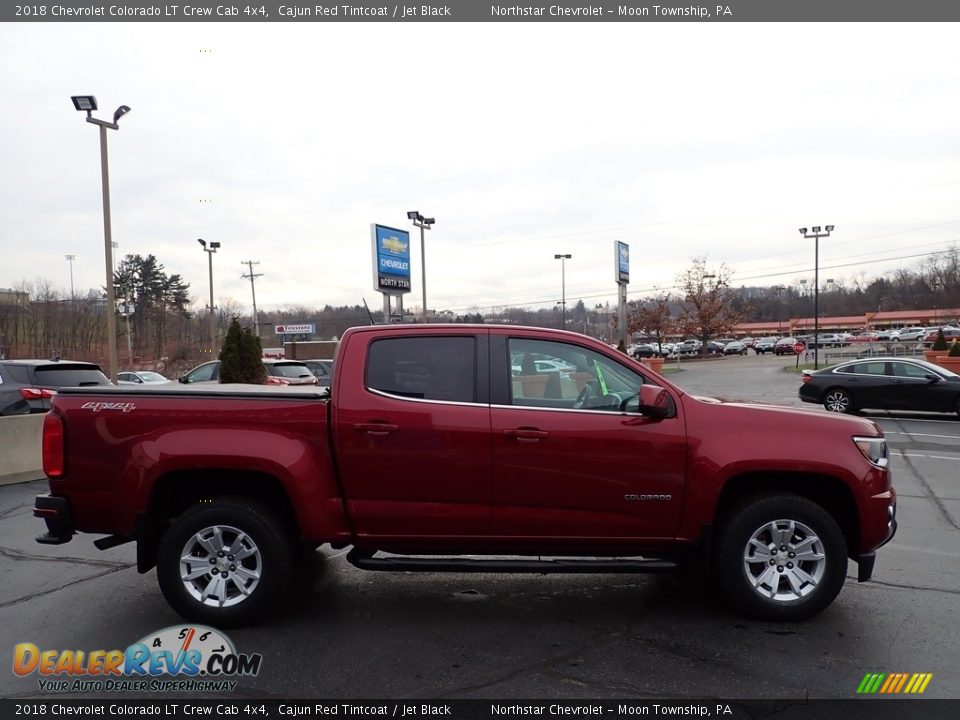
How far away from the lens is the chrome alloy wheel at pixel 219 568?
14.4 ft

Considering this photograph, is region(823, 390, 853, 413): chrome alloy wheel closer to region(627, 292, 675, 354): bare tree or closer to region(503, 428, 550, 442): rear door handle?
region(503, 428, 550, 442): rear door handle

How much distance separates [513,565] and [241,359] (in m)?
14.6

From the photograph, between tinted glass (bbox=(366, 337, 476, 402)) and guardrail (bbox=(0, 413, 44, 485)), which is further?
guardrail (bbox=(0, 413, 44, 485))

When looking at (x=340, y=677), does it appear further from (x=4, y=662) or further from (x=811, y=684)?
(x=811, y=684)

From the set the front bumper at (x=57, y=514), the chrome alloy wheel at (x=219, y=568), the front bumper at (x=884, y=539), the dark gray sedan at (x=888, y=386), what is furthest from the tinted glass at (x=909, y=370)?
the front bumper at (x=57, y=514)

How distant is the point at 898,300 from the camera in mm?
122188

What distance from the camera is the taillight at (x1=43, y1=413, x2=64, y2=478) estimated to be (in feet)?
14.7

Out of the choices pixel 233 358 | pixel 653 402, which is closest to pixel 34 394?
pixel 233 358

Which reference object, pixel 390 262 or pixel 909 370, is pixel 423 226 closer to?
pixel 390 262

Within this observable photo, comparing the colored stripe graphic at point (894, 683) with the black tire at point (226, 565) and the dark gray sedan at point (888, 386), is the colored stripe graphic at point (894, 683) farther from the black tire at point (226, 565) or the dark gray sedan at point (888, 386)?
the dark gray sedan at point (888, 386)

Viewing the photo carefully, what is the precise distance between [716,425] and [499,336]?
154cm

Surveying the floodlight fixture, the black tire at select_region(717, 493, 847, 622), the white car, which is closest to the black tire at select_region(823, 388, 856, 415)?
the black tire at select_region(717, 493, 847, 622)

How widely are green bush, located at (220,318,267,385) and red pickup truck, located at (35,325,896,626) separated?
43.2 feet

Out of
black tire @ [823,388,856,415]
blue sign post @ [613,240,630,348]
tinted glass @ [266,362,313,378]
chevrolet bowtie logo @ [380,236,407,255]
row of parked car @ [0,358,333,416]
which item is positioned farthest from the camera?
blue sign post @ [613,240,630,348]
